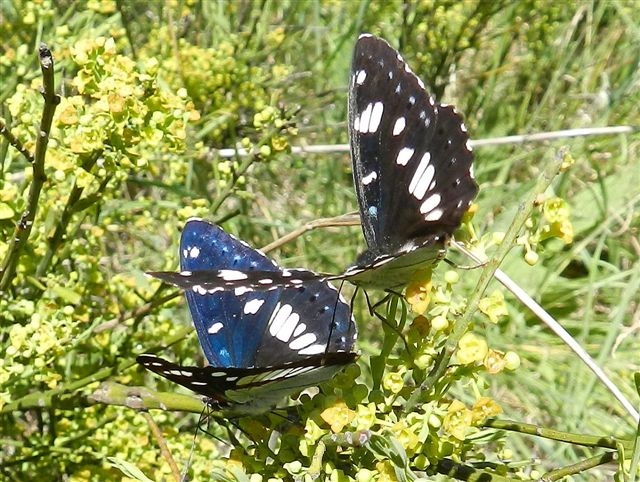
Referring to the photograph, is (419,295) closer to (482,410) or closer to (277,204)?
(482,410)

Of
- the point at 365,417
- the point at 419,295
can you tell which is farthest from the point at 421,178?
the point at 365,417

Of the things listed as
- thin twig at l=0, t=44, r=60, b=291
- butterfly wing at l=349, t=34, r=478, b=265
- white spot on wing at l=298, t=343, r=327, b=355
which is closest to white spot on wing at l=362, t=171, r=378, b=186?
butterfly wing at l=349, t=34, r=478, b=265

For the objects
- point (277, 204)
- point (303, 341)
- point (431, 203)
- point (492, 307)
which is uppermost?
point (431, 203)

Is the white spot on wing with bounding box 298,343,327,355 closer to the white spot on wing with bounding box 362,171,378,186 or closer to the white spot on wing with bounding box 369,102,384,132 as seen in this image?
the white spot on wing with bounding box 362,171,378,186

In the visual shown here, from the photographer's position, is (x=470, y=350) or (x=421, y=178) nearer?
(x=470, y=350)

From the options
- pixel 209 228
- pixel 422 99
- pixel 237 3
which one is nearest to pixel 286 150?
pixel 209 228

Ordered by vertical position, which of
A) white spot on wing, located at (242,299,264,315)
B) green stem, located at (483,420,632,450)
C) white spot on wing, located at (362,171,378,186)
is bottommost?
green stem, located at (483,420,632,450)

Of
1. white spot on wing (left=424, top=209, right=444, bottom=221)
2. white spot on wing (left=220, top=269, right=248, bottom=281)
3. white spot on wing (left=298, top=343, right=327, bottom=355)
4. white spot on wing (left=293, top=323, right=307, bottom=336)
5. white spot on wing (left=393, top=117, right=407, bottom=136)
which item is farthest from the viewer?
white spot on wing (left=293, top=323, right=307, bottom=336)
